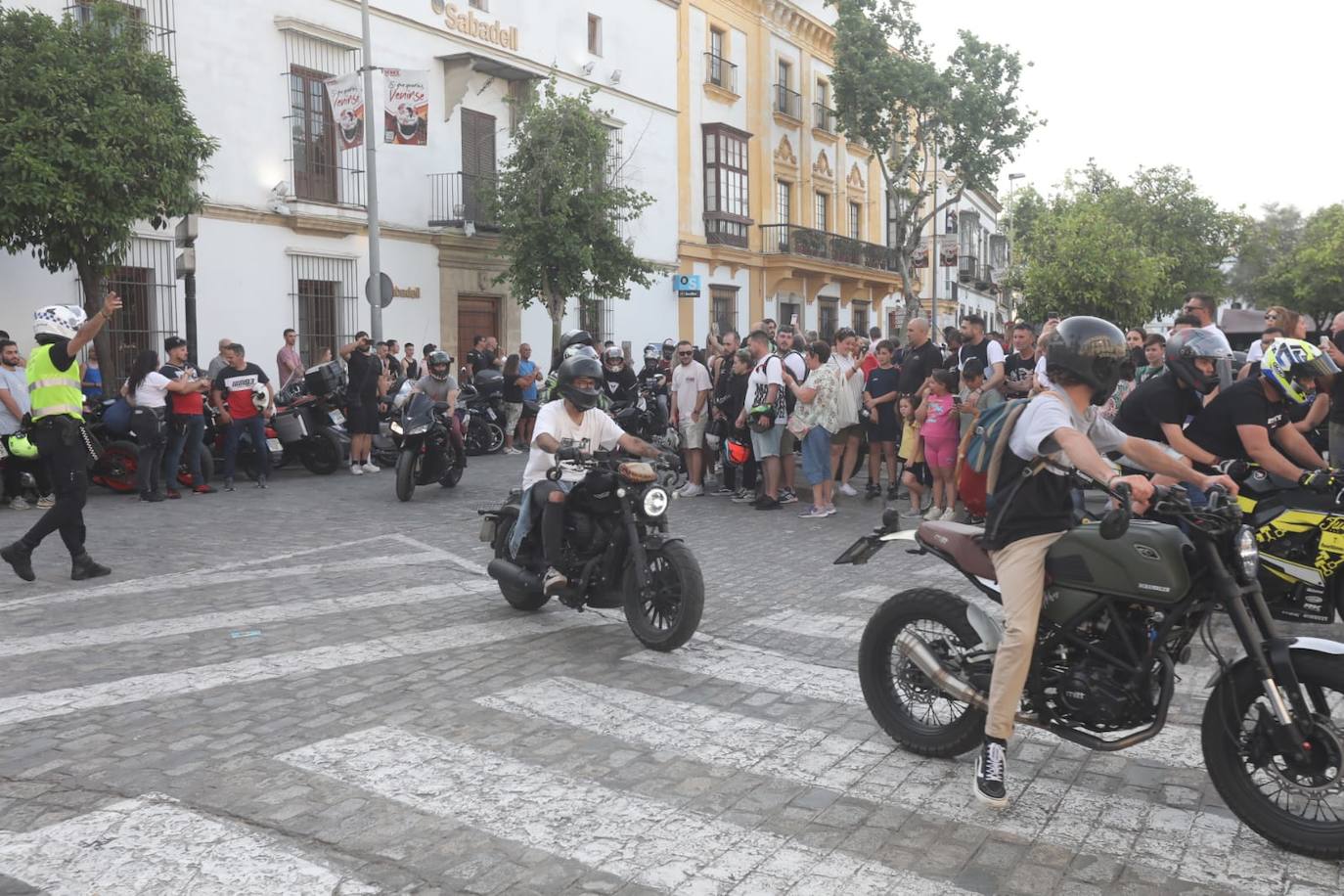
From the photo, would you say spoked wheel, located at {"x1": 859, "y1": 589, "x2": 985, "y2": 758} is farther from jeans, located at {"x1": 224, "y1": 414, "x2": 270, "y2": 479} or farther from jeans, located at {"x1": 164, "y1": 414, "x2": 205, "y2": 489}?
jeans, located at {"x1": 224, "y1": 414, "x2": 270, "y2": 479}

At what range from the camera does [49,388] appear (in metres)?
7.97

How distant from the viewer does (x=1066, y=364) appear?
4.07 m

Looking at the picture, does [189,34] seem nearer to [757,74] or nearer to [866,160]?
[757,74]

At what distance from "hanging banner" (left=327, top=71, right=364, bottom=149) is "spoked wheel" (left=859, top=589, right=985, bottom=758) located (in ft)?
52.6

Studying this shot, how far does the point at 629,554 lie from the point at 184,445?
8450mm

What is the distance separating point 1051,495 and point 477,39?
22097mm

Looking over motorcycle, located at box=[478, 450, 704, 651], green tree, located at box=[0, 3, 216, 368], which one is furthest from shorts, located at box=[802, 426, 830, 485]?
green tree, located at box=[0, 3, 216, 368]

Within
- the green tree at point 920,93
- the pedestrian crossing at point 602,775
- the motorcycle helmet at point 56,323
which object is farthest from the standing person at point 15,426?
the green tree at point 920,93

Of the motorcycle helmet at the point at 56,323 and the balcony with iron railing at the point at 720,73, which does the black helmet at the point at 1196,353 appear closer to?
the motorcycle helmet at the point at 56,323

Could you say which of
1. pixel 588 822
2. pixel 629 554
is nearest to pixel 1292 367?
pixel 629 554

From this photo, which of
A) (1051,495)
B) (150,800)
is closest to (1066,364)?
(1051,495)

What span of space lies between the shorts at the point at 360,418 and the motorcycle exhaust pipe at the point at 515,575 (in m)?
8.30

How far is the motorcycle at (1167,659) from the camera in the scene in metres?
3.64

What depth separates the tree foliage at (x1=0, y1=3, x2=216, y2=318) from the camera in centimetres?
1311
